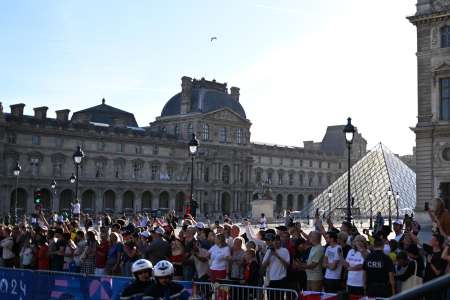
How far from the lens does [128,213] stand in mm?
67938

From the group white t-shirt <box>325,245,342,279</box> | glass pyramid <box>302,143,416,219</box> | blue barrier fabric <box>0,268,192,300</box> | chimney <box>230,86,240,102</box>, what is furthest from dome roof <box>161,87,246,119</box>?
white t-shirt <box>325,245,342,279</box>

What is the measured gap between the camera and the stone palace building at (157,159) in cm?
6206

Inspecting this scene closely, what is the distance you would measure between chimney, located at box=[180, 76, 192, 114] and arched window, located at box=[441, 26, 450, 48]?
178 ft

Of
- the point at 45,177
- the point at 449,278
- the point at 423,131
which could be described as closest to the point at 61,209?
the point at 45,177

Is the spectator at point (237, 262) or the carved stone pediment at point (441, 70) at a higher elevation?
the carved stone pediment at point (441, 70)

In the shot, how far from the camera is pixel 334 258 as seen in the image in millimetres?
9398

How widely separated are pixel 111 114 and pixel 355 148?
52140 mm

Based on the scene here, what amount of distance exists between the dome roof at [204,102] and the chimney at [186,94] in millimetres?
556

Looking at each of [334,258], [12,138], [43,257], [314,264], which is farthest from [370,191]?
[334,258]

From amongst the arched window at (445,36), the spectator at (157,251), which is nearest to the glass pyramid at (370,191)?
the arched window at (445,36)

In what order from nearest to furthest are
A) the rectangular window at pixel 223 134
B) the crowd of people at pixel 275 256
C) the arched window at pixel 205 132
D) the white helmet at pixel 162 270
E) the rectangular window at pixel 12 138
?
the white helmet at pixel 162 270
the crowd of people at pixel 275 256
the rectangular window at pixel 12 138
the arched window at pixel 205 132
the rectangular window at pixel 223 134

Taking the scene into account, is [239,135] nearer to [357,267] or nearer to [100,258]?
[100,258]

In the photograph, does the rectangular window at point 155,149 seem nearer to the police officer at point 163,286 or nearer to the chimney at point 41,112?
the chimney at point 41,112

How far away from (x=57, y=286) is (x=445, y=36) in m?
25.1
